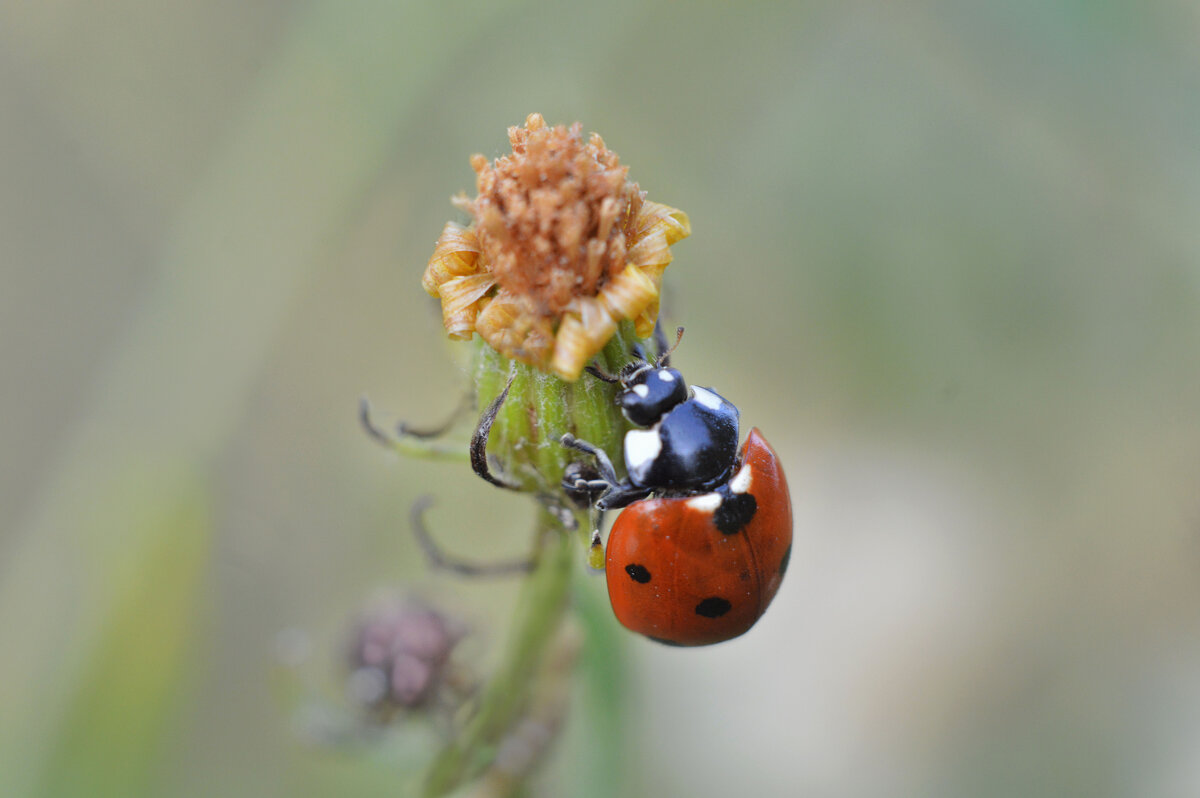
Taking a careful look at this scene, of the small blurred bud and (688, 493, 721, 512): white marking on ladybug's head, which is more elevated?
(688, 493, 721, 512): white marking on ladybug's head

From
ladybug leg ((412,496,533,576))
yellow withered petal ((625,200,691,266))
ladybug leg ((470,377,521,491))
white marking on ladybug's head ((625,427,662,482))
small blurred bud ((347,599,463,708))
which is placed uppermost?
yellow withered petal ((625,200,691,266))

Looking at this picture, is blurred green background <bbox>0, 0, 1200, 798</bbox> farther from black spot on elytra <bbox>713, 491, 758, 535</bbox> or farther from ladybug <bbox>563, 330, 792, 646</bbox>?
black spot on elytra <bbox>713, 491, 758, 535</bbox>

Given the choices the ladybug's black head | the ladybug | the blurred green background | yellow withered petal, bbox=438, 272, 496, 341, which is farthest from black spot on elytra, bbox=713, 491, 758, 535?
the blurred green background

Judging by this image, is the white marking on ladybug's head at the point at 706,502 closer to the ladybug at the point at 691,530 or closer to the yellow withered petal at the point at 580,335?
the ladybug at the point at 691,530

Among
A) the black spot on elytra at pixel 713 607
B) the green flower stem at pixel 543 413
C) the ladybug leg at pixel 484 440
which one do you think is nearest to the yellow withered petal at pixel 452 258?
the green flower stem at pixel 543 413

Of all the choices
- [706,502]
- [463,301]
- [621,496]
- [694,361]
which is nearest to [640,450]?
[621,496]
